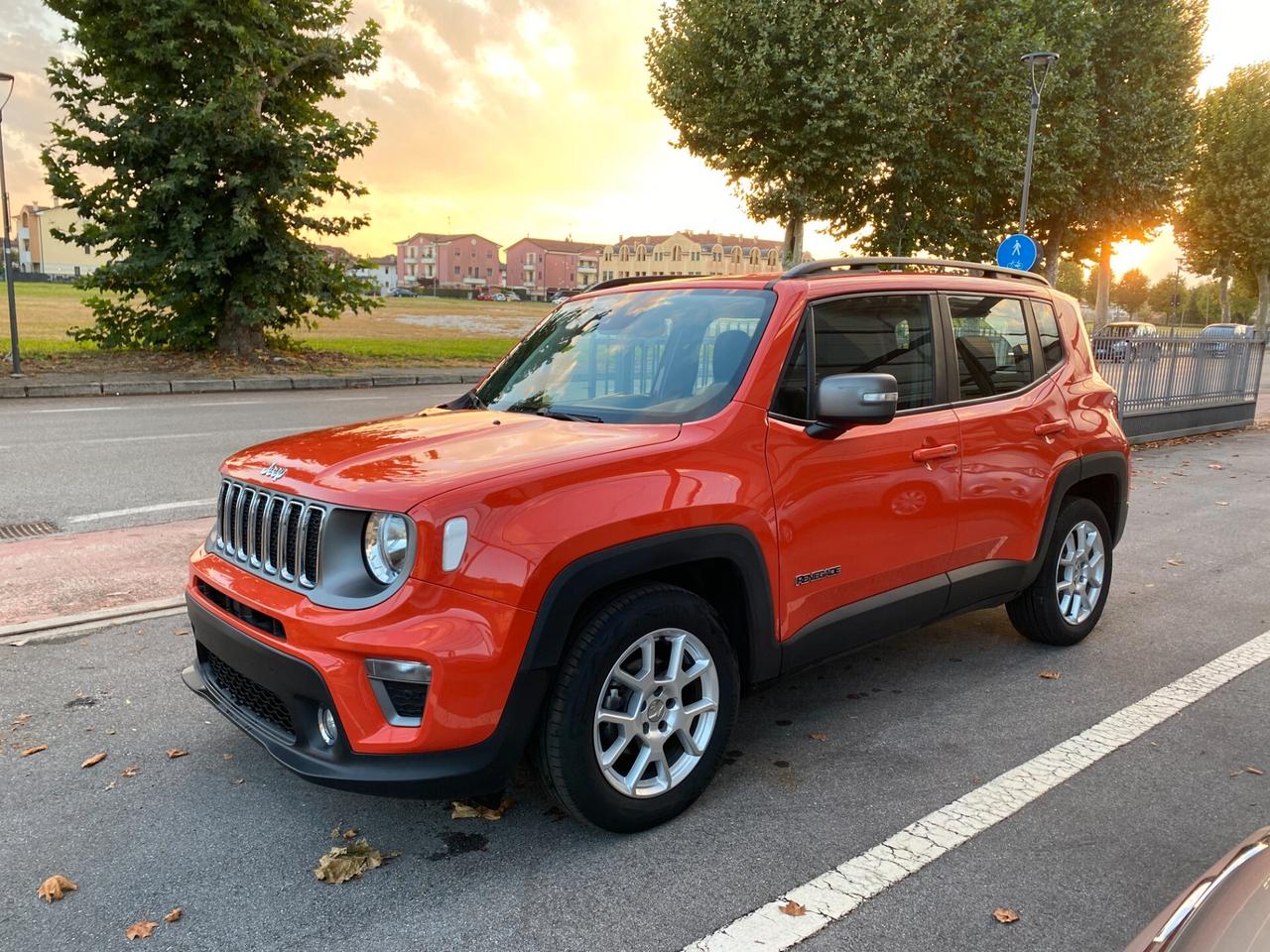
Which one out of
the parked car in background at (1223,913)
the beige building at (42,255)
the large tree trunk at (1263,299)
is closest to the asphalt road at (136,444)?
the parked car in background at (1223,913)

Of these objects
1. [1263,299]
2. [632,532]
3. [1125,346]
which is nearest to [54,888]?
[632,532]

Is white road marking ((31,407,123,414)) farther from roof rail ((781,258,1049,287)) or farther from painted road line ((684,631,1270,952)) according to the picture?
painted road line ((684,631,1270,952))

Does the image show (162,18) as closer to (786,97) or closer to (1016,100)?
(786,97)

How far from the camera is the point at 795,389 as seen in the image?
3385mm

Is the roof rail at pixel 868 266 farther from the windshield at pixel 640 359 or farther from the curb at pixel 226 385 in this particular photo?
the curb at pixel 226 385

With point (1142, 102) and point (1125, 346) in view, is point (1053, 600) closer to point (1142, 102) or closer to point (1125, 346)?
point (1125, 346)

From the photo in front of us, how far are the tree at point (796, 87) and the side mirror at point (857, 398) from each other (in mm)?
19448

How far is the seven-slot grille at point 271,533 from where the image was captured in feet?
9.01

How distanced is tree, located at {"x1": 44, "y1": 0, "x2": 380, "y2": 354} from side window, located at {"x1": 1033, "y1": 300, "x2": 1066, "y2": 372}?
15.1 metres

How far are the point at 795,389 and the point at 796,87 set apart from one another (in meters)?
20.0

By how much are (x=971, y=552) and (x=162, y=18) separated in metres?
16.7

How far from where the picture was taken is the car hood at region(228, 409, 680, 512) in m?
2.68

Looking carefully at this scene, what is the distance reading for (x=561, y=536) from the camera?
2.67m

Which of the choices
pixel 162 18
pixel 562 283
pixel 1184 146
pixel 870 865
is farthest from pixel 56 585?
pixel 562 283
